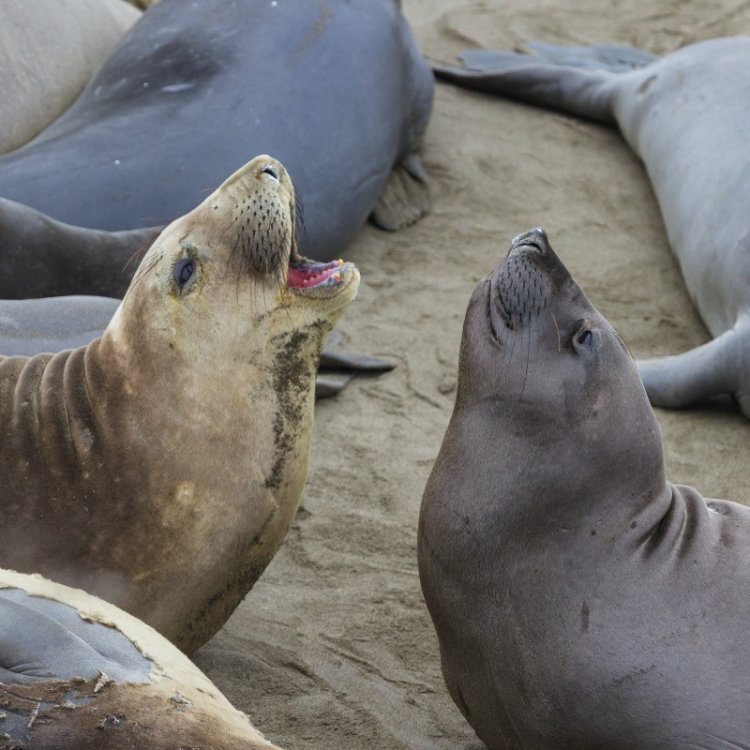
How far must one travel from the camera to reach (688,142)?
6.84 metres

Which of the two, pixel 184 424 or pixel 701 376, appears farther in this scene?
pixel 701 376

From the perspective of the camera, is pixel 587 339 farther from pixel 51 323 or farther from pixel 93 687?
pixel 51 323

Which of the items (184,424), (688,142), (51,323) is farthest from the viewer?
(688,142)

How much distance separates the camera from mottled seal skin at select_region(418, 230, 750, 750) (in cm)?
306

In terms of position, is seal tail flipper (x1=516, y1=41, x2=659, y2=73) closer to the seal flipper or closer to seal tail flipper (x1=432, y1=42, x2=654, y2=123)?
seal tail flipper (x1=432, y1=42, x2=654, y2=123)

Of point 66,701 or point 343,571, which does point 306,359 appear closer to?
point 343,571

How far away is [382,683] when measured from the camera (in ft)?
12.1

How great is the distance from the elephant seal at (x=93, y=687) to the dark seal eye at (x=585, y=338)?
1241mm

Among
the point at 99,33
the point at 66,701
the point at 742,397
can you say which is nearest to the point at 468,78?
the point at 99,33

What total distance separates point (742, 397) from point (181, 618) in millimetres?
2628

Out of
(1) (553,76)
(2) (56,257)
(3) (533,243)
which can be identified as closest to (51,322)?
(2) (56,257)

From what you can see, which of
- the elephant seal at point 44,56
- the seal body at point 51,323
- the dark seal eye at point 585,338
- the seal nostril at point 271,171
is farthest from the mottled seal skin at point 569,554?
the elephant seal at point 44,56

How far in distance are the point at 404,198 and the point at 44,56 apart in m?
1.79

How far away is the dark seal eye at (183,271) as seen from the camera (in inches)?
139
